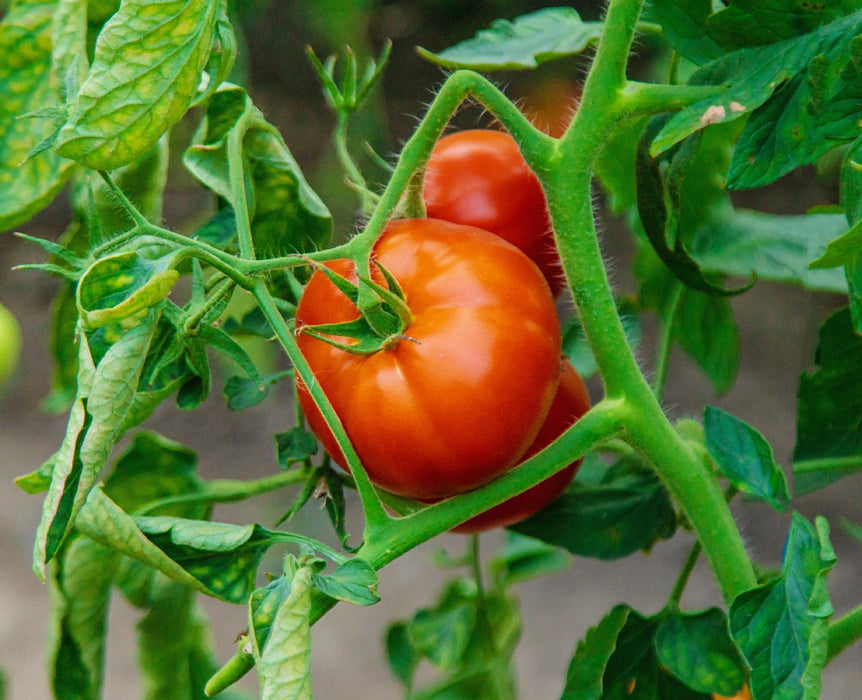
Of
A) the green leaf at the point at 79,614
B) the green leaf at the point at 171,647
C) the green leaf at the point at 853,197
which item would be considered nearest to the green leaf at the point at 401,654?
the green leaf at the point at 171,647

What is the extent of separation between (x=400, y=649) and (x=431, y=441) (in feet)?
1.66

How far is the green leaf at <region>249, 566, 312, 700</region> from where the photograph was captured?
33 cm

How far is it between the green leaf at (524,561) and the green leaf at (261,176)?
0.40 metres

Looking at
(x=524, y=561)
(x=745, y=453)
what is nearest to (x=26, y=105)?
(x=745, y=453)

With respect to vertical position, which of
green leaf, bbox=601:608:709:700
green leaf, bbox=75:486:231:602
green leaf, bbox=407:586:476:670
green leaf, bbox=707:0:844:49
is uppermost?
green leaf, bbox=707:0:844:49

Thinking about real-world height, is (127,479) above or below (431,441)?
below

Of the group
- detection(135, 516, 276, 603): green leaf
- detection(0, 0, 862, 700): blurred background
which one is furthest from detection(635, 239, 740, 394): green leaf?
detection(0, 0, 862, 700): blurred background

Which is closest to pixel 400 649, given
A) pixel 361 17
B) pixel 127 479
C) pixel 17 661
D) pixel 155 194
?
pixel 127 479

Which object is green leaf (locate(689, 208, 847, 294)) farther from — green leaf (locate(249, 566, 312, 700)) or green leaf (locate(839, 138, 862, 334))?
green leaf (locate(249, 566, 312, 700))

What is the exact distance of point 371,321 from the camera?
388 mm

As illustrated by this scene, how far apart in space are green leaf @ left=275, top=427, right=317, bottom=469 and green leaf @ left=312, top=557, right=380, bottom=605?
14cm

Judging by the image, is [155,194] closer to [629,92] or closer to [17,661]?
[629,92]

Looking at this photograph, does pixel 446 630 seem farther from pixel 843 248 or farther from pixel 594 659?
pixel 843 248

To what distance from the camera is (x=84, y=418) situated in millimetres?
342
